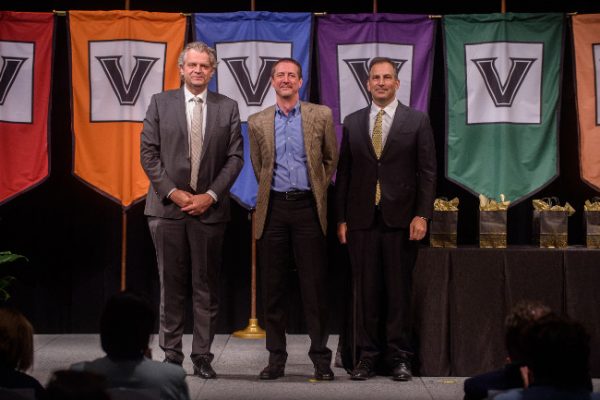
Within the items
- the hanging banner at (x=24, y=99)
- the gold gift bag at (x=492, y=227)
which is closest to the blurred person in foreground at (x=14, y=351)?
the gold gift bag at (x=492, y=227)

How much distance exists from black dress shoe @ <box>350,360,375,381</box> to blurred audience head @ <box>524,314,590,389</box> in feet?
8.25

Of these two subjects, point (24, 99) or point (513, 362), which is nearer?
point (513, 362)

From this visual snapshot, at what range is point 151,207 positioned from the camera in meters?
4.95

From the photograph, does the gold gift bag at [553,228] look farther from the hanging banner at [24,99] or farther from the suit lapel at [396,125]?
the hanging banner at [24,99]

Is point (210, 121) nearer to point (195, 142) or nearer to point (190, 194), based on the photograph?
point (195, 142)

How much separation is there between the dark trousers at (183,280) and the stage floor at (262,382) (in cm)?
22

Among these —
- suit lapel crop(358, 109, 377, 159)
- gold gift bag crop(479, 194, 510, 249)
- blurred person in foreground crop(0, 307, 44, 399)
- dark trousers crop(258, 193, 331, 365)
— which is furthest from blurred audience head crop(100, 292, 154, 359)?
gold gift bag crop(479, 194, 510, 249)

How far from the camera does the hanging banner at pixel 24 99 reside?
6.05 metres

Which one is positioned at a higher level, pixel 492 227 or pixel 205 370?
pixel 492 227

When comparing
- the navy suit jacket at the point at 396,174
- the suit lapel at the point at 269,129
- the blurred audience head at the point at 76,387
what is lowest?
the blurred audience head at the point at 76,387

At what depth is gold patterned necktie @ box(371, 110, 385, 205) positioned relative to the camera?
486cm

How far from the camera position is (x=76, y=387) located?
1985mm

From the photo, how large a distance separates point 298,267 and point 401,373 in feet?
2.49

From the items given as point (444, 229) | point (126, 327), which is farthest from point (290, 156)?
point (126, 327)
